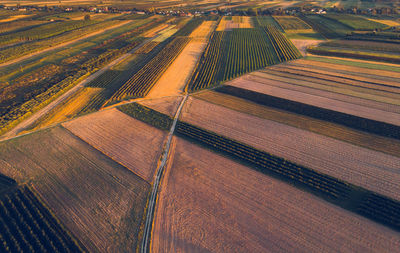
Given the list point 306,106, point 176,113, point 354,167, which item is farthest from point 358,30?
point 176,113

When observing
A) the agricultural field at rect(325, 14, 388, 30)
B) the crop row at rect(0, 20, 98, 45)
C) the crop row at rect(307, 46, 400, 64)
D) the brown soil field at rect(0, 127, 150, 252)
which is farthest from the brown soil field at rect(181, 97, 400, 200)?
the crop row at rect(0, 20, 98, 45)

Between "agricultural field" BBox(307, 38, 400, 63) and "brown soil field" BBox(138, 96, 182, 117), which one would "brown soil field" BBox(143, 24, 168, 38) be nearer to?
"brown soil field" BBox(138, 96, 182, 117)

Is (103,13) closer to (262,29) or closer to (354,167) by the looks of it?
(262,29)

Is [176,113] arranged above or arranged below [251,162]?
above

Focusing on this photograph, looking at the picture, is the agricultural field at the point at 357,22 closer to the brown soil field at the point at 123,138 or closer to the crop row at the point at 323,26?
the crop row at the point at 323,26

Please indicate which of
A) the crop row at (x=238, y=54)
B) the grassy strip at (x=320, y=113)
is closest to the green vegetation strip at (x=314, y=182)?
the grassy strip at (x=320, y=113)
